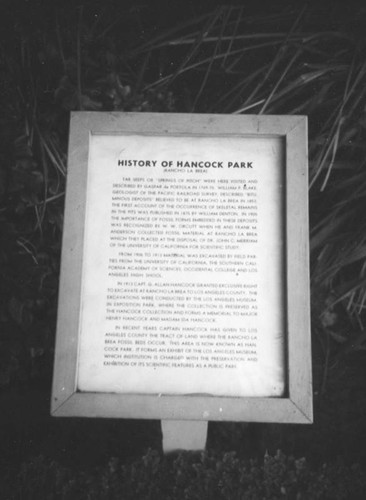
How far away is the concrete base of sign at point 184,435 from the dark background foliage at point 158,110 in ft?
1.00

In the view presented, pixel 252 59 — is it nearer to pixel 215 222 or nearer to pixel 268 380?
pixel 215 222

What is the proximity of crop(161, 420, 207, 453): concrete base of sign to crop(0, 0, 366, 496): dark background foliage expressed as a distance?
1.00ft

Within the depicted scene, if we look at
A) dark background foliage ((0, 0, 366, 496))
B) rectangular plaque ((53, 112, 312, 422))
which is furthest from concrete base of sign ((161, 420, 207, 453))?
dark background foliage ((0, 0, 366, 496))

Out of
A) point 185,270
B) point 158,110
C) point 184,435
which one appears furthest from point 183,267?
point 158,110

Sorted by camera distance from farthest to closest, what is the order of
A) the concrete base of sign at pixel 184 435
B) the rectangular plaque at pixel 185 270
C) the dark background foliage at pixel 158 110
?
1. the dark background foliage at pixel 158 110
2. the concrete base of sign at pixel 184 435
3. the rectangular plaque at pixel 185 270

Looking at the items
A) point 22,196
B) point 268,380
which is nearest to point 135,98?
point 22,196

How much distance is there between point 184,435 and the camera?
3.70ft

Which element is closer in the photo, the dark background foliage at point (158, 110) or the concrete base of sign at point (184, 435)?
the concrete base of sign at point (184, 435)

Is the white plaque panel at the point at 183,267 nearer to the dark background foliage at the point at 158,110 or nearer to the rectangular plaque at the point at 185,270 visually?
the rectangular plaque at the point at 185,270

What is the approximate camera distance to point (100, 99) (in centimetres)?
145

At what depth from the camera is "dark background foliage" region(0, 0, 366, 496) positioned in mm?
1384

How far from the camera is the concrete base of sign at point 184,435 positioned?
3.64 feet

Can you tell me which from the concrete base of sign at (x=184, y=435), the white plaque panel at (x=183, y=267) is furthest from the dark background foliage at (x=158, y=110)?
the white plaque panel at (x=183, y=267)

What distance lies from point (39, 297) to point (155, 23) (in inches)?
42.1
